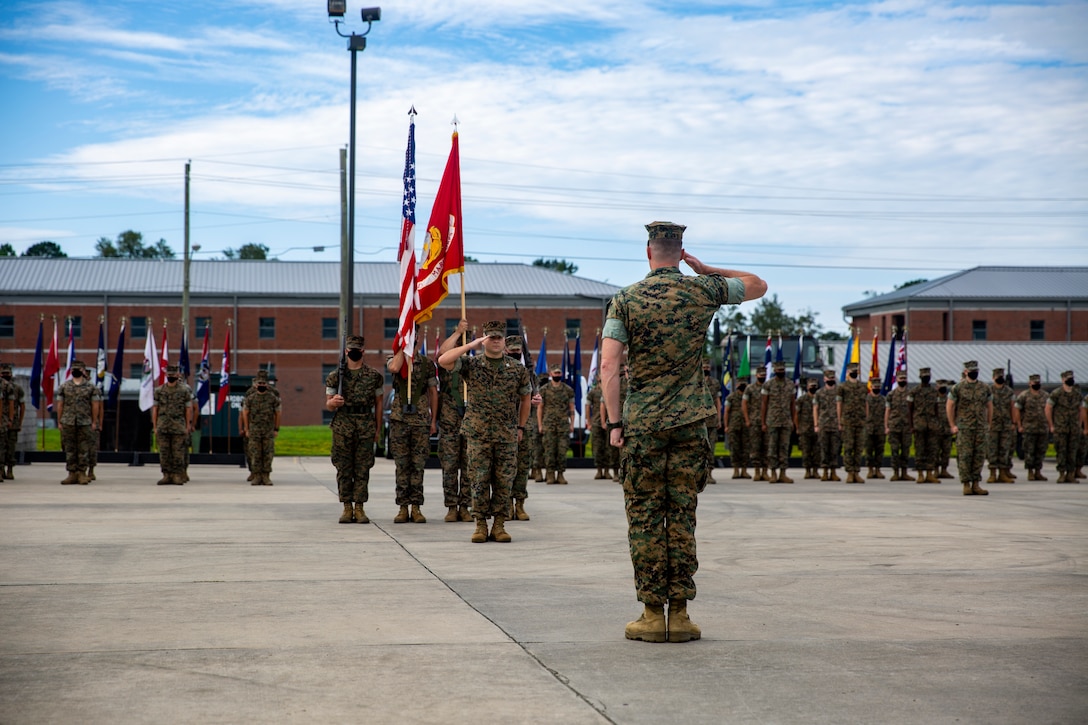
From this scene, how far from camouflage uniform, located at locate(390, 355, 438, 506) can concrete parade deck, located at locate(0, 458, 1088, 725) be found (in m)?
0.54

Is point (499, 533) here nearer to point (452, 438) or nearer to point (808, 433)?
point (452, 438)

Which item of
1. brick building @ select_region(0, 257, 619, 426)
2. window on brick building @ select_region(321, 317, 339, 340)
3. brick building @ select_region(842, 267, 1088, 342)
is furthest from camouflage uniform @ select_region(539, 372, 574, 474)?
brick building @ select_region(842, 267, 1088, 342)

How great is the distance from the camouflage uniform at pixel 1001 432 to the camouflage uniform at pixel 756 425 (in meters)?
4.15

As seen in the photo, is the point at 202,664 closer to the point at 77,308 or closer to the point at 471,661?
the point at 471,661

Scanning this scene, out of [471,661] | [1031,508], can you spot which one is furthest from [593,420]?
[471,661]

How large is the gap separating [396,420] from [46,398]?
1974cm

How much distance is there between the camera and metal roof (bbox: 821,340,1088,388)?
56972 mm

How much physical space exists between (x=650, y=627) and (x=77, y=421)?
15.5 metres

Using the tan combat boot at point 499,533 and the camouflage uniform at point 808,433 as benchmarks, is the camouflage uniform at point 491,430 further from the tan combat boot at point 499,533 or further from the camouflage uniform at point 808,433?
the camouflage uniform at point 808,433

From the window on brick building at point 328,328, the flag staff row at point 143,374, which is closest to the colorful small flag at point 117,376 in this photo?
the flag staff row at point 143,374

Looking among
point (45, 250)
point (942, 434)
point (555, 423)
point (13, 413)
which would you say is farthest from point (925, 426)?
point (45, 250)

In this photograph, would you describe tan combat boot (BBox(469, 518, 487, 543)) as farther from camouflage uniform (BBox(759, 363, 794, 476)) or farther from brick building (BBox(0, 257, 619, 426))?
brick building (BBox(0, 257, 619, 426))

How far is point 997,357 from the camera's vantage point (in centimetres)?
5925

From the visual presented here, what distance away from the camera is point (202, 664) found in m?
5.85
